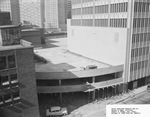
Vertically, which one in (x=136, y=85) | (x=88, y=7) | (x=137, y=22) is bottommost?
(x=136, y=85)

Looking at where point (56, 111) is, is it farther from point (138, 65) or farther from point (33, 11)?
point (33, 11)

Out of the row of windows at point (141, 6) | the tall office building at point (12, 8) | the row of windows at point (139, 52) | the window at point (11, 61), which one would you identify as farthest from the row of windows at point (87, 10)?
the tall office building at point (12, 8)

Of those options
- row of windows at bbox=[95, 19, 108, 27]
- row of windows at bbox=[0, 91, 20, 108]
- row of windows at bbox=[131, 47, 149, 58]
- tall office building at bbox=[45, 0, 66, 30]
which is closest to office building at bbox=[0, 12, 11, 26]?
row of windows at bbox=[0, 91, 20, 108]

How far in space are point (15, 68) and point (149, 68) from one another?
3468 centimetres

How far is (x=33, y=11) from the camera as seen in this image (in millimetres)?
166125

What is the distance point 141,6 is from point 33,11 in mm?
146003

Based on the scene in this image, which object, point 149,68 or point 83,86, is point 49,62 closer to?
point 83,86

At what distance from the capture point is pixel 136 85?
43.6 meters

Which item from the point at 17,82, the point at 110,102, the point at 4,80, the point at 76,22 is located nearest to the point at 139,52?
the point at 110,102

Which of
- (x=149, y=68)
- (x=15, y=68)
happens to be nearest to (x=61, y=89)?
(x=15, y=68)

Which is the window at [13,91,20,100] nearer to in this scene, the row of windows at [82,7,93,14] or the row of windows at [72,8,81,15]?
the row of windows at [82,7,93,14]

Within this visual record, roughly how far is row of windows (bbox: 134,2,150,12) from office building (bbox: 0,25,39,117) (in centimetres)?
2493

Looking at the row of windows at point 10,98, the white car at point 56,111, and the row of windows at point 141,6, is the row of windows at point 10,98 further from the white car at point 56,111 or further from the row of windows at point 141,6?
the row of windows at point 141,6

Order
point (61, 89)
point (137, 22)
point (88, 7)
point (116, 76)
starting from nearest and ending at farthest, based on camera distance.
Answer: point (61, 89), point (137, 22), point (116, 76), point (88, 7)
